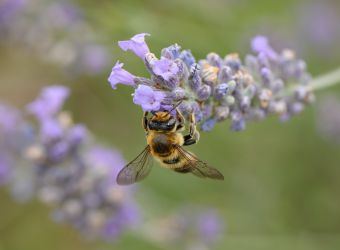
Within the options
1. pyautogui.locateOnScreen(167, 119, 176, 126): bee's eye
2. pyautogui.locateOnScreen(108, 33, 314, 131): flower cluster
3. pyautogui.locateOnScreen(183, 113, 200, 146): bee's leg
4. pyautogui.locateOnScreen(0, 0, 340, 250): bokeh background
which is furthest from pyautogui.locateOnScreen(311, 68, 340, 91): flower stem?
pyautogui.locateOnScreen(0, 0, 340, 250): bokeh background

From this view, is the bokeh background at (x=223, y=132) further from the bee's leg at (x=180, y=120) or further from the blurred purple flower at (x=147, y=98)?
the blurred purple flower at (x=147, y=98)

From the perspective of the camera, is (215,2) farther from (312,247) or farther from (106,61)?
(312,247)

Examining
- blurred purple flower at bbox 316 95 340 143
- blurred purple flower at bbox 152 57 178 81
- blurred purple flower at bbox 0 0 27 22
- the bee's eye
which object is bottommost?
the bee's eye

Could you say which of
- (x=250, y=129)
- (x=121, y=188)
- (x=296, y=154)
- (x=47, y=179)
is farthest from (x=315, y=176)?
(x=47, y=179)

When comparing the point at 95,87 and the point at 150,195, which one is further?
the point at 95,87

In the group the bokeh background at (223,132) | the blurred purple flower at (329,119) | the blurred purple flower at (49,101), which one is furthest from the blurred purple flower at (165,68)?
the blurred purple flower at (329,119)

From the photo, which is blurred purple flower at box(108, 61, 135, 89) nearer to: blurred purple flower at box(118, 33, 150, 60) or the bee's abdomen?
blurred purple flower at box(118, 33, 150, 60)
